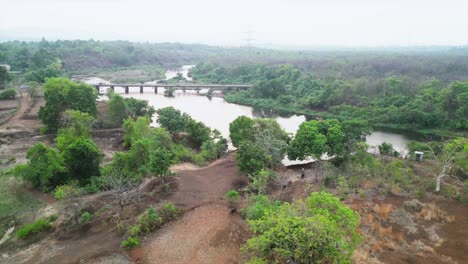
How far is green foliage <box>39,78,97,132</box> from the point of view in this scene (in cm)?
4094

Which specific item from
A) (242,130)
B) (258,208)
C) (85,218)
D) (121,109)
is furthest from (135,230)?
(121,109)

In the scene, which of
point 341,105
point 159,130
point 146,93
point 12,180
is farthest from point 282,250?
point 146,93

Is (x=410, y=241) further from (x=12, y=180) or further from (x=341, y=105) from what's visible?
(x=341, y=105)

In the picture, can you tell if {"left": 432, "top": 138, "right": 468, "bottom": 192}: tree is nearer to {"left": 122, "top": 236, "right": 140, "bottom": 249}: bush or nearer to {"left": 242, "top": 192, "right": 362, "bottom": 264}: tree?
{"left": 242, "top": 192, "right": 362, "bottom": 264}: tree

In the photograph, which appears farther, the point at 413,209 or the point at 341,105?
the point at 341,105

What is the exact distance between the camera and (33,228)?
2148cm

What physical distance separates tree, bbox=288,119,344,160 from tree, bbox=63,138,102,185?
54.1 feet

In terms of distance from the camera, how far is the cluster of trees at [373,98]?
54.0 meters

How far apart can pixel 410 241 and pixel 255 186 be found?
405 inches

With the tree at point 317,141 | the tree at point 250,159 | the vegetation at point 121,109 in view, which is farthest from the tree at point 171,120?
the tree at point 317,141

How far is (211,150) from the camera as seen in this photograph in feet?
116

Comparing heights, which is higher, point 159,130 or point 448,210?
point 159,130

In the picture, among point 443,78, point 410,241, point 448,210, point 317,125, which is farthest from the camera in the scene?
point 443,78

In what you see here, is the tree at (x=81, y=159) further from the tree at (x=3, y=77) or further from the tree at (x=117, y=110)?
the tree at (x=3, y=77)
